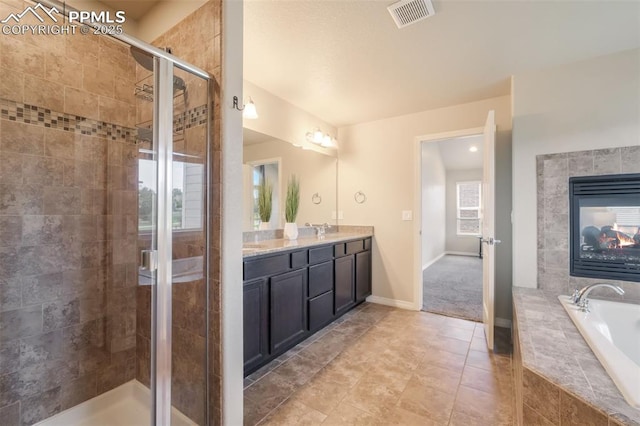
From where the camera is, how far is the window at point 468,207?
777cm

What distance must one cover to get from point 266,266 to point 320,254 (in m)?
0.75

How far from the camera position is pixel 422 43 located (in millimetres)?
2041

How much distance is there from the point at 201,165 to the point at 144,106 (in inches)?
22.9

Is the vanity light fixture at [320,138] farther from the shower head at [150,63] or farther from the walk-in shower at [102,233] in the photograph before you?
the shower head at [150,63]

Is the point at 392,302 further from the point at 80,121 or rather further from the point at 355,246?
the point at 80,121

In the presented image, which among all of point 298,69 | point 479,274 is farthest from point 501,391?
point 479,274

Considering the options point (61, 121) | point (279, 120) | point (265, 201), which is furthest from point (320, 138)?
point (61, 121)

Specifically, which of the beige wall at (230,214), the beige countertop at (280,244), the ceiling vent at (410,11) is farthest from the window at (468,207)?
the beige wall at (230,214)

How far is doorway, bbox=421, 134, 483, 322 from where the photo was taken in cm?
394

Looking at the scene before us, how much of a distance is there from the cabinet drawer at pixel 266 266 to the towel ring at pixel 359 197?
176 cm

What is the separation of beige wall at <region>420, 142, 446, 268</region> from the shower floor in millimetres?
5427

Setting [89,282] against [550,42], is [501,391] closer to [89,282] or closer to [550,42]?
[550,42]

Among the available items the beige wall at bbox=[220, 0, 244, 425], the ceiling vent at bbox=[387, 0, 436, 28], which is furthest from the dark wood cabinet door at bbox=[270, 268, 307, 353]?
the ceiling vent at bbox=[387, 0, 436, 28]

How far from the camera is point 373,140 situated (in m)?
3.74
